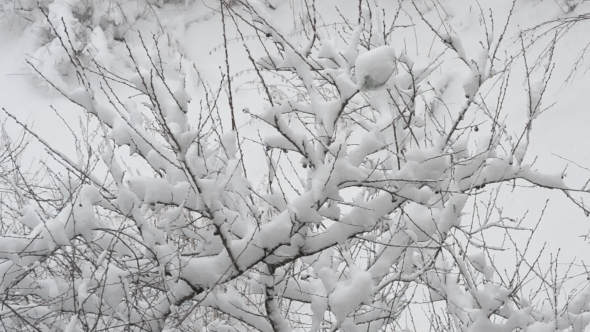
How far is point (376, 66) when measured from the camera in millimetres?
1609

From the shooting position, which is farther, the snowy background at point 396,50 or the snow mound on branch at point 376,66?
the snowy background at point 396,50

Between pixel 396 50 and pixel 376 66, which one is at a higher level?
pixel 396 50

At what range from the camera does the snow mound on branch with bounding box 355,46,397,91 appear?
1606 mm

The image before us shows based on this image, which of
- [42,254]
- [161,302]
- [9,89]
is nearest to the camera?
[42,254]

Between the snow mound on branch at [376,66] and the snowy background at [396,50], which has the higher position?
the snowy background at [396,50]

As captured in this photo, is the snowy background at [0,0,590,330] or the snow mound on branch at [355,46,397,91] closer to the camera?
the snow mound on branch at [355,46,397,91]

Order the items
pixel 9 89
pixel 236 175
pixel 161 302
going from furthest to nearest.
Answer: pixel 9 89, pixel 161 302, pixel 236 175

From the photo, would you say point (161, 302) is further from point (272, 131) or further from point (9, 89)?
point (9, 89)

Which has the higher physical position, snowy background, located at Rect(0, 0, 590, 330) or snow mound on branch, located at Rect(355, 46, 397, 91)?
snowy background, located at Rect(0, 0, 590, 330)

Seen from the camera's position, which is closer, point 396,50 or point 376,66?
point 376,66

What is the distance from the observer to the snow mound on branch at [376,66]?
1606 mm

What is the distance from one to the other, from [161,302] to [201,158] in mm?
733

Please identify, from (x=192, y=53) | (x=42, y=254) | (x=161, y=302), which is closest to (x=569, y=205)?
(x=161, y=302)

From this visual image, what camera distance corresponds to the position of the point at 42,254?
2070mm
